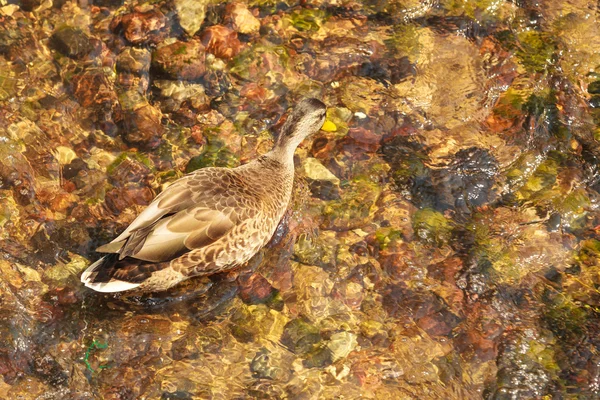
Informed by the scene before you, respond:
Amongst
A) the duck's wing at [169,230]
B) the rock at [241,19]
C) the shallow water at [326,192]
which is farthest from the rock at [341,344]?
the rock at [241,19]

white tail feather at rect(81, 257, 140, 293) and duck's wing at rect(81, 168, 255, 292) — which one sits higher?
duck's wing at rect(81, 168, 255, 292)

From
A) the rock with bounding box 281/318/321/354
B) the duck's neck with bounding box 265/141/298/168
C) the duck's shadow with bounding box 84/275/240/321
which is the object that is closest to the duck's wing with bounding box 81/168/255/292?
the duck's shadow with bounding box 84/275/240/321

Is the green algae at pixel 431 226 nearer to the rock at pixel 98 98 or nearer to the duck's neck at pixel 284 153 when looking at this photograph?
the duck's neck at pixel 284 153

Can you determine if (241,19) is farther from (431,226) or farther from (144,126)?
(431,226)

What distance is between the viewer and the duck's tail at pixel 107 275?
4676 mm

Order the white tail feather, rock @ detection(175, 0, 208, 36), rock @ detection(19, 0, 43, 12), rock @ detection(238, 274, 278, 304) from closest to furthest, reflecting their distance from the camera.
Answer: the white tail feather
rock @ detection(238, 274, 278, 304)
rock @ detection(19, 0, 43, 12)
rock @ detection(175, 0, 208, 36)

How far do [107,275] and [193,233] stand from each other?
614 mm

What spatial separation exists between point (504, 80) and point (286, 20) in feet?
6.78

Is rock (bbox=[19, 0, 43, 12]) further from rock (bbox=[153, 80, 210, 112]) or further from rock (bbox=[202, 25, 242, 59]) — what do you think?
rock (bbox=[202, 25, 242, 59])

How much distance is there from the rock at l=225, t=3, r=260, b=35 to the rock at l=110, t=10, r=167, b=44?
0.60 metres

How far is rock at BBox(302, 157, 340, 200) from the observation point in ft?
18.9

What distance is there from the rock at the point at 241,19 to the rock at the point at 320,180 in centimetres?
143

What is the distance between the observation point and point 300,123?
18.7 ft

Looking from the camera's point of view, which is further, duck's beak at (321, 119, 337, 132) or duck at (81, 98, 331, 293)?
duck's beak at (321, 119, 337, 132)
